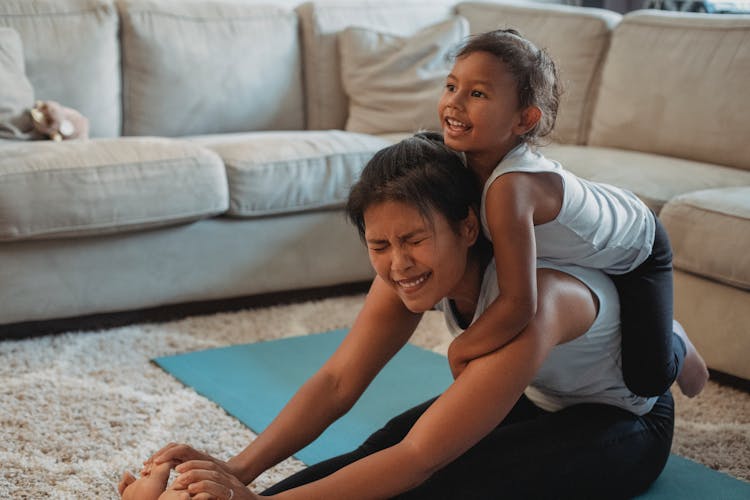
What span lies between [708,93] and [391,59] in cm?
113

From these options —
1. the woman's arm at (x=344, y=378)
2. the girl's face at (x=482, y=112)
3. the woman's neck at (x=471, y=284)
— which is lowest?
the woman's arm at (x=344, y=378)

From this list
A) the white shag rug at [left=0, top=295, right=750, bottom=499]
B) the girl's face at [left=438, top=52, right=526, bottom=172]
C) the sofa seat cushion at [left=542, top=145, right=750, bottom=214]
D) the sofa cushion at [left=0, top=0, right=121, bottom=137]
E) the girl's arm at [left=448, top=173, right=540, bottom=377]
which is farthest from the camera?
the sofa cushion at [left=0, top=0, right=121, bottom=137]

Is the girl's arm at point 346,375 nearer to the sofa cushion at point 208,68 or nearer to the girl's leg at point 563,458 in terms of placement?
the girl's leg at point 563,458

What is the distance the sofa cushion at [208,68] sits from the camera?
3.44 meters

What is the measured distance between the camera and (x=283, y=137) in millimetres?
3199

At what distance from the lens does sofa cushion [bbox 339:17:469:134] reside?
3.63 meters

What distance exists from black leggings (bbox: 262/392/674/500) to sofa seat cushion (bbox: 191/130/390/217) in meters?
1.36

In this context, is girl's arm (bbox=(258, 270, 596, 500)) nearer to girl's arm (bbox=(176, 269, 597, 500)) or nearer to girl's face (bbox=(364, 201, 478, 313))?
girl's arm (bbox=(176, 269, 597, 500))

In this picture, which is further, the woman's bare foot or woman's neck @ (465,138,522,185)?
the woman's bare foot

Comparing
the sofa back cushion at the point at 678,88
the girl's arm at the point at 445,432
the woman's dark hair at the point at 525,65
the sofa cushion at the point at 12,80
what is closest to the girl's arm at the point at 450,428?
the girl's arm at the point at 445,432

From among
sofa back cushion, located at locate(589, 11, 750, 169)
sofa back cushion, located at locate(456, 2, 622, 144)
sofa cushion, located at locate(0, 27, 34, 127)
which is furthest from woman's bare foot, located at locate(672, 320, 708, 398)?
sofa cushion, located at locate(0, 27, 34, 127)

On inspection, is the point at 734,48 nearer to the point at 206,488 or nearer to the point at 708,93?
the point at 708,93

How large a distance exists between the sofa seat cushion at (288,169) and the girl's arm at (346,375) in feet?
4.14

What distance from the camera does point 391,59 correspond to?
3.66 m
